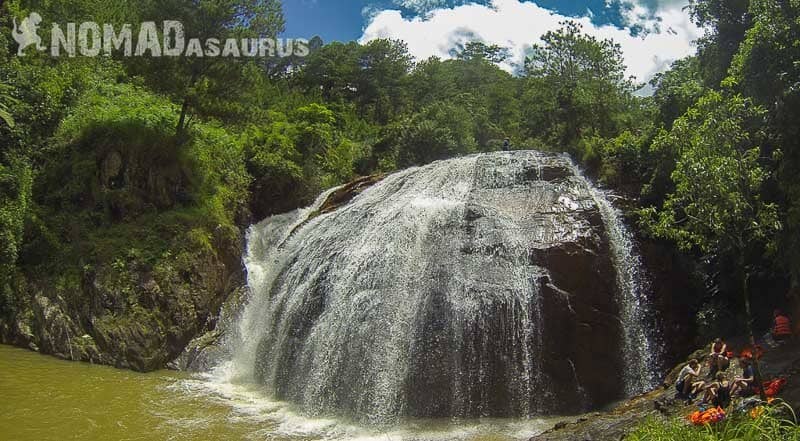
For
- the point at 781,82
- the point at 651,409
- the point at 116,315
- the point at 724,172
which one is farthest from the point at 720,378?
the point at 116,315

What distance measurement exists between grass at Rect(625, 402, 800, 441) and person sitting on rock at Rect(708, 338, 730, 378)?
3416mm

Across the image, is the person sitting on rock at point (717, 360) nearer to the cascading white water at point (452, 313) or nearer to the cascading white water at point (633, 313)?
the cascading white water at point (633, 313)

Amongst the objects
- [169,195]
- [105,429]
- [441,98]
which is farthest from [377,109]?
[105,429]

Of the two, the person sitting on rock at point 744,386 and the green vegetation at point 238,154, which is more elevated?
the green vegetation at point 238,154

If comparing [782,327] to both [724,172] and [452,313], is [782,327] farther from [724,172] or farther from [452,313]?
[452,313]

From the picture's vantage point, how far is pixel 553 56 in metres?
31.5

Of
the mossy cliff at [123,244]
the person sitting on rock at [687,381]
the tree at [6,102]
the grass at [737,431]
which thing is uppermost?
the tree at [6,102]

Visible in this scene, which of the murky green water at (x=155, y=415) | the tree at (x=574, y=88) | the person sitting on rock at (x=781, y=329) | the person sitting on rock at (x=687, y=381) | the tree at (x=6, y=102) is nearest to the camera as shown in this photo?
the murky green water at (x=155, y=415)

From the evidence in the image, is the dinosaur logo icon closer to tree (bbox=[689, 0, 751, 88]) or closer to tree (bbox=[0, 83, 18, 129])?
tree (bbox=[0, 83, 18, 129])

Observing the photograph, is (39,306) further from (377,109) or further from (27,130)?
(377,109)

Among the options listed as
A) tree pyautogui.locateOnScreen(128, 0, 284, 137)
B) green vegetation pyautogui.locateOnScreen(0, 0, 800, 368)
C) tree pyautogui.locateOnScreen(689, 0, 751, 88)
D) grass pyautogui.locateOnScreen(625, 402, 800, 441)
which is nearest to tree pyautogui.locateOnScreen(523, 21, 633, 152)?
green vegetation pyautogui.locateOnScreen(0, 0, 800, 368)

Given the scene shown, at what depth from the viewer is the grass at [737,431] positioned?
5551mm

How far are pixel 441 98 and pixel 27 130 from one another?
114 ft

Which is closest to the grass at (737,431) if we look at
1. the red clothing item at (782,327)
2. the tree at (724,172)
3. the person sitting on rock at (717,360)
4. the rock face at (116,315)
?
the tree at (724,172)
